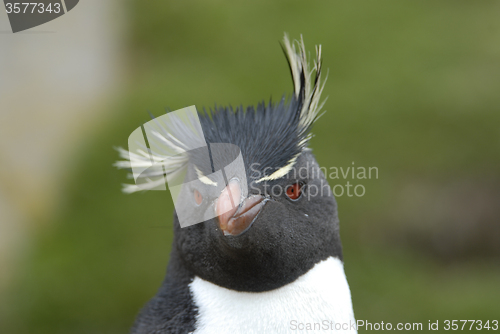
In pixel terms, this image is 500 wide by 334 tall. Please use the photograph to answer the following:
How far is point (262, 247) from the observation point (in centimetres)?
178

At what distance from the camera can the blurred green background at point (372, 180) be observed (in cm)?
390

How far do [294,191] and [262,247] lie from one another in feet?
0.85

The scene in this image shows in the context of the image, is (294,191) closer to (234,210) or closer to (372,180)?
(234,210)

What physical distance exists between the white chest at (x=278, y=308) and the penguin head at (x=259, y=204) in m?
0.04

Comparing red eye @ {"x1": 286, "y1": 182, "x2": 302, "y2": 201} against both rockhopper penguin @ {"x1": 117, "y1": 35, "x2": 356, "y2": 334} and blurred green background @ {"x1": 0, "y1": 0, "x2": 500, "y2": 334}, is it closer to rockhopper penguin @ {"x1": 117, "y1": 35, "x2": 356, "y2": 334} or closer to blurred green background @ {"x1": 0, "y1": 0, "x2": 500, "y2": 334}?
rockhopper penguin @ {"x1": 117, "y1": 35, "x2": 356, "y2": 334}

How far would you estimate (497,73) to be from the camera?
15.3ft

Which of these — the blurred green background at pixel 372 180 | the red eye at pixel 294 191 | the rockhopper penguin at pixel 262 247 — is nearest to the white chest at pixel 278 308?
the rockhopper penguin at pixel 262 247

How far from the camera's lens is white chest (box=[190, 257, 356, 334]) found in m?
1.87

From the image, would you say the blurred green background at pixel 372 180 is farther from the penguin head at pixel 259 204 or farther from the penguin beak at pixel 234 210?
the penguin beak at pixel 234 210

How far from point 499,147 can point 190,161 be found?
3.19 metres

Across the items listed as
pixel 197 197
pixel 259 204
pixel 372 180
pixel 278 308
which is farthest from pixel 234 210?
pixel 372 180

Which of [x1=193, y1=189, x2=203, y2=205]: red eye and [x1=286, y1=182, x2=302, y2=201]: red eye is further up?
[x1=193, y1=189, x2=203, y2=205]: red eye

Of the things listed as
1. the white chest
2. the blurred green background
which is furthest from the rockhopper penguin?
the blurred green background

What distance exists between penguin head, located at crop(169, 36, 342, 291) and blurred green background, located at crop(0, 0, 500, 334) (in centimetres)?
192
